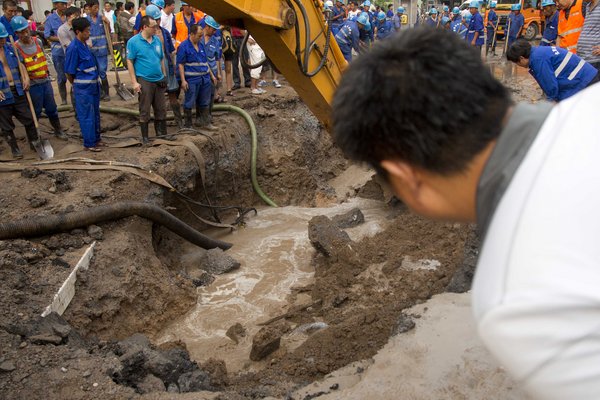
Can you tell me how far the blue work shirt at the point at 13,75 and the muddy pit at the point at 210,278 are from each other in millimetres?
914

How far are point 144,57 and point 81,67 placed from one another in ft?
2.82

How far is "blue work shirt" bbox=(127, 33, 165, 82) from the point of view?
7145 millimetres

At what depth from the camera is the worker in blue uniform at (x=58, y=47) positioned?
365 inches

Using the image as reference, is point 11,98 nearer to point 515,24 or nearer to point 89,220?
point 89,220

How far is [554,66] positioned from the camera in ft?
18.1

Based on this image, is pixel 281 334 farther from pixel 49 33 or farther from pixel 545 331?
pixel 49 33

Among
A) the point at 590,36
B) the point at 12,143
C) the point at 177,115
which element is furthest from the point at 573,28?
the point at 12,143

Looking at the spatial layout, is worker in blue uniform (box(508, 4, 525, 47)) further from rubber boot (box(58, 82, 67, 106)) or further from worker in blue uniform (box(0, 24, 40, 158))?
worker in blue uniform (box(0, 24, 40, 158))

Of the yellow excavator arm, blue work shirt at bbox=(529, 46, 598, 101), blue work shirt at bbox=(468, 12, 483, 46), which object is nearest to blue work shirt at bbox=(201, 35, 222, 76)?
the yellow excavator arm

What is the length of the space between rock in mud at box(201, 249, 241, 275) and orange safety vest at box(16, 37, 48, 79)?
12.4 ft

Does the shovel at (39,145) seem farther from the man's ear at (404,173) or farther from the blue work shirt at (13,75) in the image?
the man's ear at (404,173)

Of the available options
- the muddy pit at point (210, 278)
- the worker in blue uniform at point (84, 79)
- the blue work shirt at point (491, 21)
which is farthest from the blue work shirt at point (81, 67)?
the blue work shirt at point (491, 21)

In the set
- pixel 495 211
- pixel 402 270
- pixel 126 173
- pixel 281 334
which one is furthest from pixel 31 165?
pixel 495 211

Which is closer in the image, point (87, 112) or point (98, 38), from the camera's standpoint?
point (87, 112)
